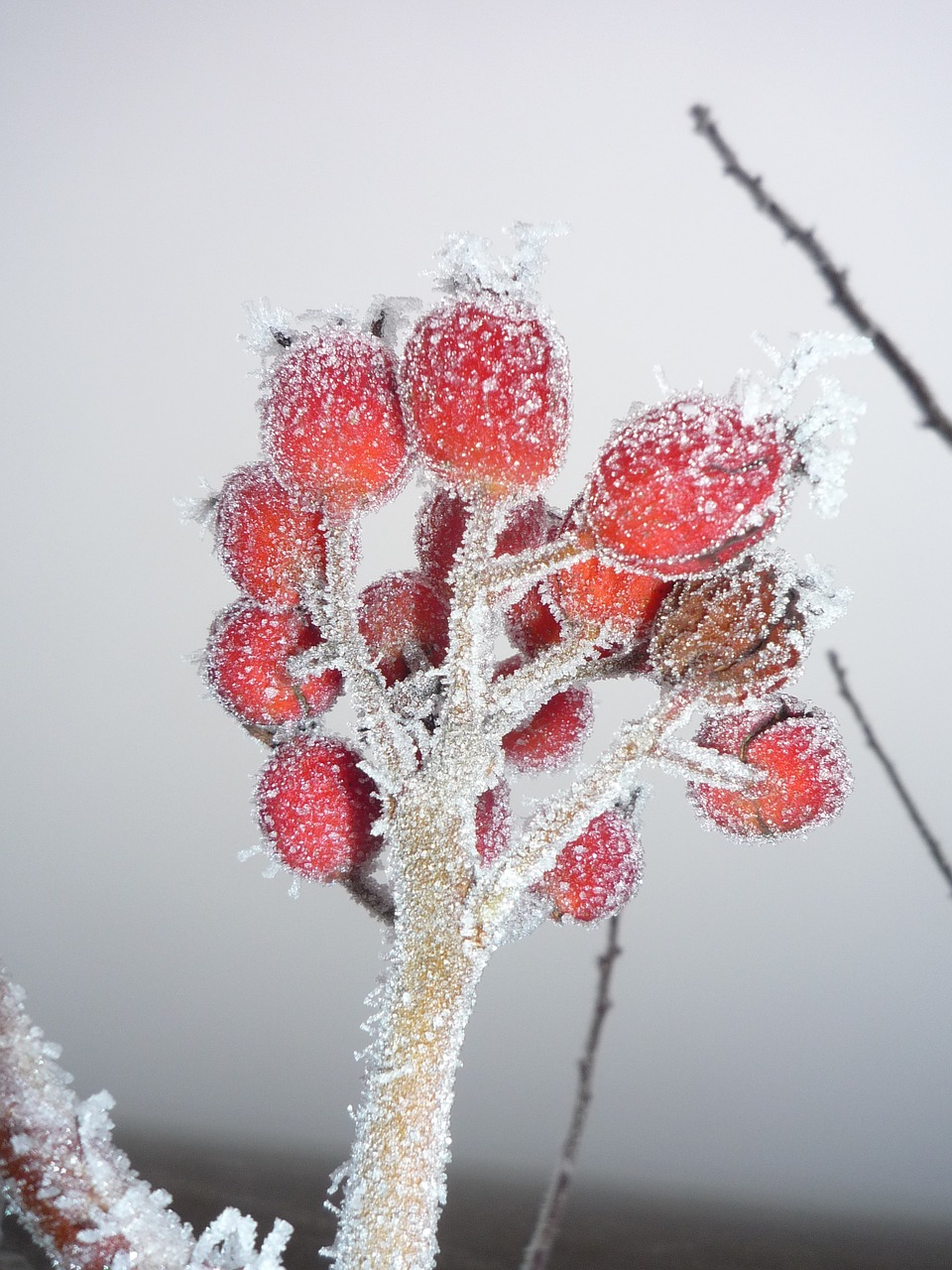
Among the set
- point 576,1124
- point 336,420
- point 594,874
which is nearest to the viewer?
point 336,420

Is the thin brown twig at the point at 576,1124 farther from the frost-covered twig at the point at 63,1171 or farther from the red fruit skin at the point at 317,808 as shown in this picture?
the frost-covered twig at the point at 63,1171

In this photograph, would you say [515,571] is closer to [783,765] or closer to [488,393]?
[488,393]

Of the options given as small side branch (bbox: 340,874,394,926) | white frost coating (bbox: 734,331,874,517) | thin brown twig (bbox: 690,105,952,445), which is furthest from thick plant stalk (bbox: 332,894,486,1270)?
thin brown twig (bbox: 690,105,952,445)

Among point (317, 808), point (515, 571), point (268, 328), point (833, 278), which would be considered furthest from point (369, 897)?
point (833, 278)

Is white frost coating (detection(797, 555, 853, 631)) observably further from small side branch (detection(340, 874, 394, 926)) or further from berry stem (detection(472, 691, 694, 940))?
small side branch (detection(340, 874, 394, 926))

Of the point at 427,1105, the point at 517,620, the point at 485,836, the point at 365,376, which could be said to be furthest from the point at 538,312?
the point at 427,1105


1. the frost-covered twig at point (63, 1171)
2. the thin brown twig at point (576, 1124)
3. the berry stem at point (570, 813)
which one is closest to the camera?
the frost-covered twig at point (63, 1171)

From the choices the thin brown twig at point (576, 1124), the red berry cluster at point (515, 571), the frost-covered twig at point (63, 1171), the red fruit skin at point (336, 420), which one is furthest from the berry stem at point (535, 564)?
the thin brown twig at point (576, 1124)
